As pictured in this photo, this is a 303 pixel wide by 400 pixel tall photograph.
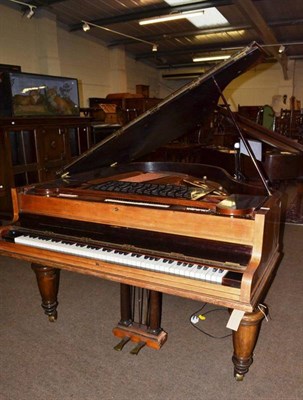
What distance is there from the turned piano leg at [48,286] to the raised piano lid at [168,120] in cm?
68

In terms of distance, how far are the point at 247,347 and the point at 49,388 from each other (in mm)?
1060

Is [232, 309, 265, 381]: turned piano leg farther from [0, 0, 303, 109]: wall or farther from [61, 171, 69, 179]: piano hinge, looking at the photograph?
[0, 0, 303, 109]: wall

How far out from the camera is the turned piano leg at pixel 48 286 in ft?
7.32

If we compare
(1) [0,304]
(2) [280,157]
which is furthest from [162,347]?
(2) [280,157]

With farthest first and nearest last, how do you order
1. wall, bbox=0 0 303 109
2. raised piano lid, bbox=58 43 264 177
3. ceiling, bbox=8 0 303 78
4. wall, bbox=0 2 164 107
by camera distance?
wall, bbox=0 0 303 109 < wall, bbox=0 2 164 107 < ceiling, bbox=8 0 303 78 < raised piano lid, bbox=58 43 264 177

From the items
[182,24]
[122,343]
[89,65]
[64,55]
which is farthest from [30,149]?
[89,65]

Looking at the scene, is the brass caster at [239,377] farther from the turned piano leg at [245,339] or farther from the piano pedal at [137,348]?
the piano pedal at [137,348]

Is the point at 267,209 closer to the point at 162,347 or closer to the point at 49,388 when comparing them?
the point at 162,347

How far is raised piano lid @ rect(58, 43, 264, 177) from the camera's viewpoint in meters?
1.76

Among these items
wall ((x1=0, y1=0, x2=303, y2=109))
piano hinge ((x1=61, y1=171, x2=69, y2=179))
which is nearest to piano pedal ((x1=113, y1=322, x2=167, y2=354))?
piano hinge ((x1=61, y1=171, x2=69, y2=179))

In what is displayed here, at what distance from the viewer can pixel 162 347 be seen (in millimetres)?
2119

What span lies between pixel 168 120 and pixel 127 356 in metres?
1.56

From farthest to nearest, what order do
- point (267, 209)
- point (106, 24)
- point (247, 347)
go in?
point (106, 24), point (247, 347), point (267, 209)

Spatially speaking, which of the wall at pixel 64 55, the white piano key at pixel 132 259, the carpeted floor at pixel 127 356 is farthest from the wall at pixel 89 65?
the white piano key at pixel 132 259
